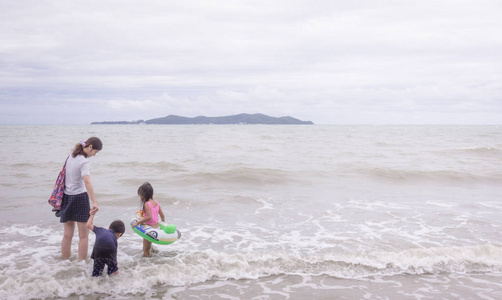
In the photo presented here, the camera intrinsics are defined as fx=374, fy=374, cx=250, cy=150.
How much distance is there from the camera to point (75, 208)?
5.97 m

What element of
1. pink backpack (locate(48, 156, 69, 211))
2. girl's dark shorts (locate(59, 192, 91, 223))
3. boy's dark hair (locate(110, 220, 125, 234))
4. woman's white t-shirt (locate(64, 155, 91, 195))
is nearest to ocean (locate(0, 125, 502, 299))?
boy's dark hair (locate(110, 220, 125, 234))

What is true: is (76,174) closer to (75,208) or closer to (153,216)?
(75,208)

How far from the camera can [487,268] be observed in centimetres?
665

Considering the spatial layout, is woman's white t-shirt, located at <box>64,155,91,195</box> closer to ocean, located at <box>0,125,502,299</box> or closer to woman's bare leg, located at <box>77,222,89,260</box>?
woman's bare leg, located at <box>77,222,89,260</box>

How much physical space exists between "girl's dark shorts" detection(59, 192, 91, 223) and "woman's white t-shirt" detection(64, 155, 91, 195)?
87 millimetres

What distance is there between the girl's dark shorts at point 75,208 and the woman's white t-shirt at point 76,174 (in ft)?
0.29

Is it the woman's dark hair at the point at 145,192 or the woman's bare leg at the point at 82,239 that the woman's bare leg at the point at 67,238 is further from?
the woman's dark hair at the point at 145,192

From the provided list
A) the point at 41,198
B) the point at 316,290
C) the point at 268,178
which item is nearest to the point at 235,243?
the point at 316,290

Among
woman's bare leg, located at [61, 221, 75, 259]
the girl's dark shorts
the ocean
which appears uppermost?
the girl's dark shorts

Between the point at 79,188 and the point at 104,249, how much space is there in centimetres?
107

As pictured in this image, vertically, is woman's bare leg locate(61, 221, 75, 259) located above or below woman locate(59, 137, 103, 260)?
below

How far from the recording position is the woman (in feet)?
18.8

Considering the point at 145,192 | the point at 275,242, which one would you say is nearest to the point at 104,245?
the point at 145,192

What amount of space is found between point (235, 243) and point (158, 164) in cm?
1295
